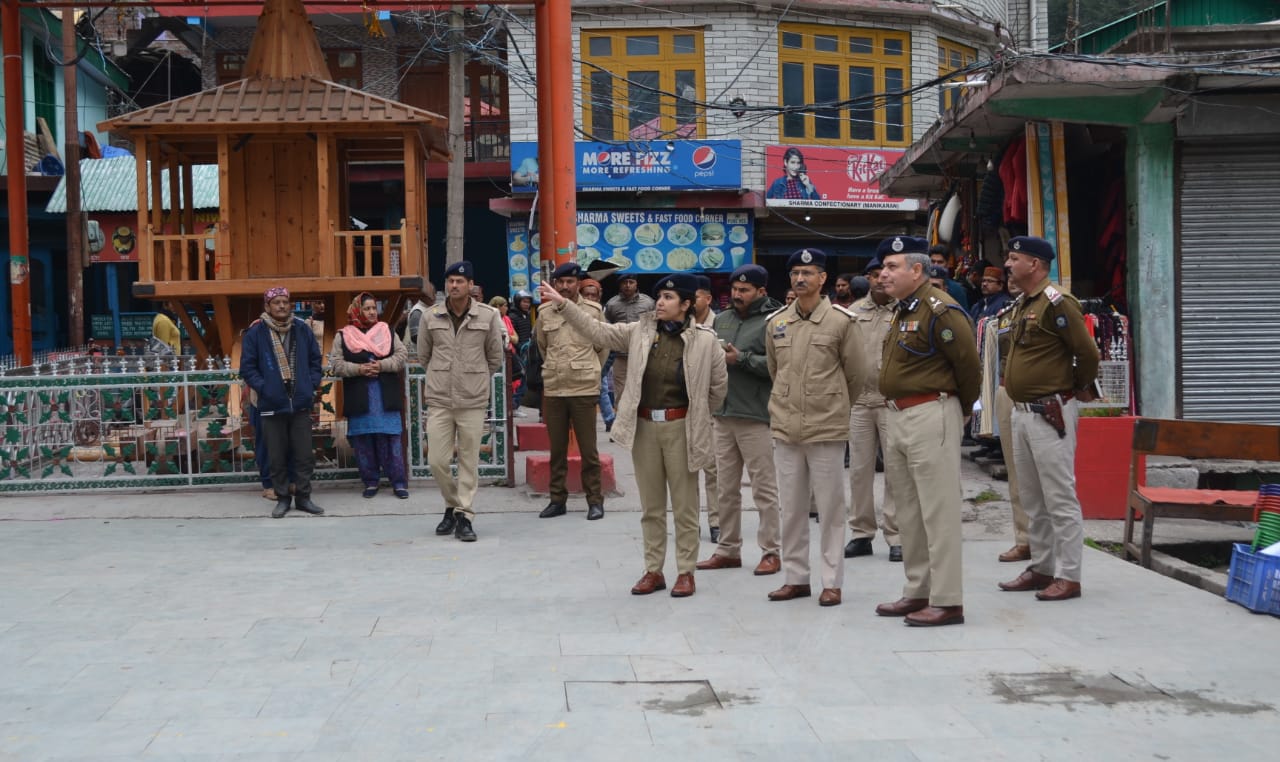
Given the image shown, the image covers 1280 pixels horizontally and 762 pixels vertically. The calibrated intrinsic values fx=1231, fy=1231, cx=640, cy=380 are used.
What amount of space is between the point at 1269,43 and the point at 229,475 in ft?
34.1

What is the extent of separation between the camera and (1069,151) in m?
12.9

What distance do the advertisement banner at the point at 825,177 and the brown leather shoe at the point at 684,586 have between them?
15.7 meters

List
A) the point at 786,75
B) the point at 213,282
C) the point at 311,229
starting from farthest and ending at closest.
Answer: the point at 786,75 < the point at 311,229 < the point at 213,282

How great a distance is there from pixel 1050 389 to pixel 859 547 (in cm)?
203

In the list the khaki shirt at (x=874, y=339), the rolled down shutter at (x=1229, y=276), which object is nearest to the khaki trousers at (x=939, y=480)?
the khaki shirt at (x=874, y=339)

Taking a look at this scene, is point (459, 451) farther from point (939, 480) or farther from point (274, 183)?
point (274, 183)

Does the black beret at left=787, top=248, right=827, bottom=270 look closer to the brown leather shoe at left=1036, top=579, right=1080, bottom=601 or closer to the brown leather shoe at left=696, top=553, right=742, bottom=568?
the brown leather shoe at left=696, top=553, right=742, bottom=568

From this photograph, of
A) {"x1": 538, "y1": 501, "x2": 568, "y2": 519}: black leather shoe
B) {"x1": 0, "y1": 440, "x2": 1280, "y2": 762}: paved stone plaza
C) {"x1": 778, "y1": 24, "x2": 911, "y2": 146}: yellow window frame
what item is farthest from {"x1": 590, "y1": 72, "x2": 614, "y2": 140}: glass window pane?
{"x1": 0, "y1": 440, "x2": 1280, "y2": 762}: paved stone plaza

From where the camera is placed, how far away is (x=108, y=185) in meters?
23.5

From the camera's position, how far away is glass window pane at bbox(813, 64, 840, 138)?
74.4 ft

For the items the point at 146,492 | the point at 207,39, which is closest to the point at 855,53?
the point at 207,39

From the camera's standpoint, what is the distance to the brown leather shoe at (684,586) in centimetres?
714

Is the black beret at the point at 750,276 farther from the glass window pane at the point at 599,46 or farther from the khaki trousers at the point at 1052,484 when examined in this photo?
the glass window pane at the point at 599,46

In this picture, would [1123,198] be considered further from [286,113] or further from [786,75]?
[786,75]
